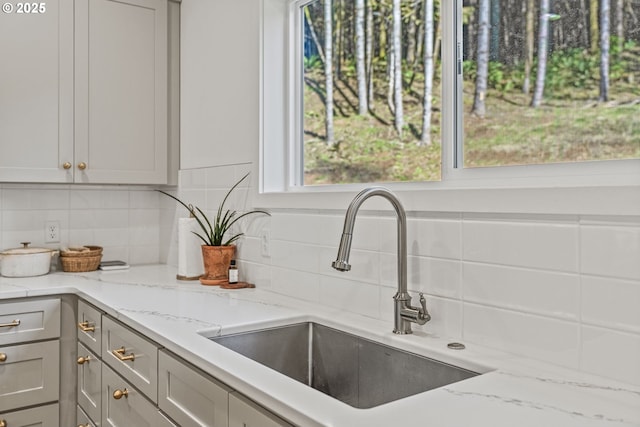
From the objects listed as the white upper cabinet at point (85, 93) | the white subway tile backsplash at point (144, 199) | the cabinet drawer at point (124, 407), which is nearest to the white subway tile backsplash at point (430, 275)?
the cabinet drawer at point (124, 407)

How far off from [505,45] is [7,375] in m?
2.14

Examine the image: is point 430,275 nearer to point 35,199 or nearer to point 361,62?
point 361,62

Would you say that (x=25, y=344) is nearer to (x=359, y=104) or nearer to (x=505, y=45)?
(x=359, y=104)

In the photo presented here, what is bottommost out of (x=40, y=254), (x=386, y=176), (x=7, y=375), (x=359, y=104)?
(x=7, y=375)

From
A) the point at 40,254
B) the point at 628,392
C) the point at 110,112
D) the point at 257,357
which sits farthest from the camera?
the point at 110,112

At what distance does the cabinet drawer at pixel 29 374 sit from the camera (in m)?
2.11

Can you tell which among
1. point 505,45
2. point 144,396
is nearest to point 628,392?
point 505,45

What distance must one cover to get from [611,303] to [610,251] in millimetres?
104

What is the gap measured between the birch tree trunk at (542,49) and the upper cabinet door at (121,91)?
200 cm

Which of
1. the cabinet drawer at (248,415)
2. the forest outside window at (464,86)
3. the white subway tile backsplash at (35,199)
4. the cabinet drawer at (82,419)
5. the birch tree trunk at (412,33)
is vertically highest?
the birch tree trunk at (412,33)

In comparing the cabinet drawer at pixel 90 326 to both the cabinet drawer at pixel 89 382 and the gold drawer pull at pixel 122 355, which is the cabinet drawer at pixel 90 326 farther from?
the gold drawer pull at pixel 122 355

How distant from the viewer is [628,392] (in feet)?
3.37

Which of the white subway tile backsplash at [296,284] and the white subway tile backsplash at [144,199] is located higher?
the white subway tile backsplash at [144,199]

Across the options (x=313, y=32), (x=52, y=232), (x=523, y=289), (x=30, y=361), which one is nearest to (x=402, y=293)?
(x=523, y=289)
